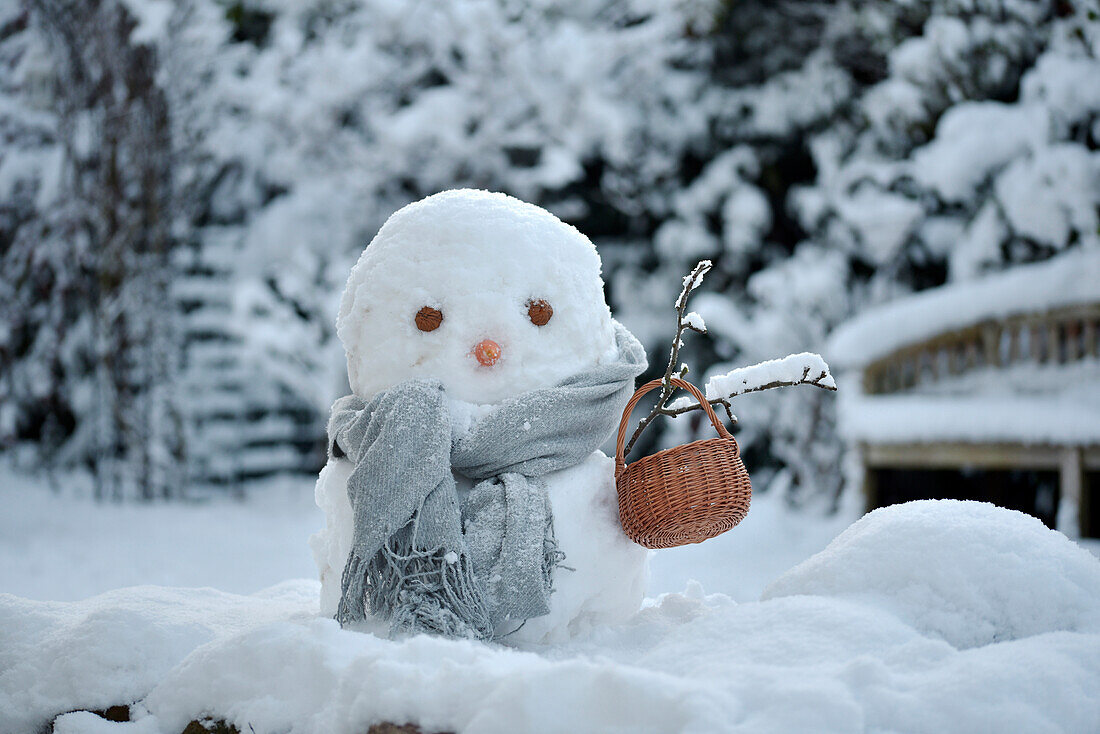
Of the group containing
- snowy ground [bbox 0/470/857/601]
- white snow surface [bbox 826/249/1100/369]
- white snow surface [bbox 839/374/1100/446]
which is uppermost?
white snow surface [bbox 826/249/1100/369]

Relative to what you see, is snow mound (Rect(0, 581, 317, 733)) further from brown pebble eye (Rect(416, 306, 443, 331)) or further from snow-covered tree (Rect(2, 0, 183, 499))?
snow-covered tree (Rect(2, 0, 183, 499))

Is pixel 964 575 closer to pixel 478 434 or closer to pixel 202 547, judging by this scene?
pixel 478 434

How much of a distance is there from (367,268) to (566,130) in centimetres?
483

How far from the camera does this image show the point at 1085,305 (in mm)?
3852

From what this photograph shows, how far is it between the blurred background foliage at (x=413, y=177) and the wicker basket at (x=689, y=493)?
3.62 m

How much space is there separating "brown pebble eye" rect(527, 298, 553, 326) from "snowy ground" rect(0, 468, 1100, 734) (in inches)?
24.2

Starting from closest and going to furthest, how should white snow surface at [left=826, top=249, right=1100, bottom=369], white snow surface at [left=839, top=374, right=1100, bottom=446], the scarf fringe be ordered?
the scarf fringe → white snow surface at [left=839, top=374, right=1100, bottom=446] → white snow surface at [left=826, top=249, right=1100, bottom=369]

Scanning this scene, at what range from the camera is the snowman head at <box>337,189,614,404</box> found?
5.84 ft

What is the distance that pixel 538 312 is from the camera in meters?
1.80

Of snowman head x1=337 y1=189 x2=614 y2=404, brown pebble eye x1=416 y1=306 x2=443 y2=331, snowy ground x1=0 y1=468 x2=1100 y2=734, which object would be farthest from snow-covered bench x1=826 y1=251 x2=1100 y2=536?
brown pebble eye x1=416 y1=306 x2=443 y2=331

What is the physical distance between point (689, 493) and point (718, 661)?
1.24 feet

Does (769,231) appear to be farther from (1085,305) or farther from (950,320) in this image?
(1085,305)

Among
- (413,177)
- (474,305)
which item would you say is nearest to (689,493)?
(474,305)

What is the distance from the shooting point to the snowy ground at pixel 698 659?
1.11m
